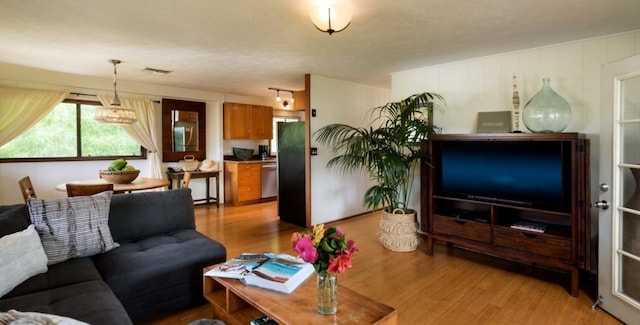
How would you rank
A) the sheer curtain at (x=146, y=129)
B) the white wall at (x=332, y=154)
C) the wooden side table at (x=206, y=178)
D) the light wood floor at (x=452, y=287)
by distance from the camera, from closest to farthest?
1. the light wood floor at (x=452, y=287)
2. the white wall at (x=332, y=154)
3. the sheer curtain at (x=146, y=129)
4. the wooden side table at (x=206, y=178)

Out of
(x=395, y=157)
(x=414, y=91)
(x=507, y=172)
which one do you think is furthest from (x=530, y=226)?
(x=414, y=91)

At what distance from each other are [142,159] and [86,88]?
1.37 meters

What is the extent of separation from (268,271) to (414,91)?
10.4 feet

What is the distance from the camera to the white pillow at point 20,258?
166 centimetres

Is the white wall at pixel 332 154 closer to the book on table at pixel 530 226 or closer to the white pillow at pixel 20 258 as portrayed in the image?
the book on table at pixel 530 226

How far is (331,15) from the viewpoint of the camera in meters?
2.16

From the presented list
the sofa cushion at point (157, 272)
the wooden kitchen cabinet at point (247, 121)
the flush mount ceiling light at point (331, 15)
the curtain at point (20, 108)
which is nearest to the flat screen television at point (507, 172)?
the flush mount ceiling light at point (331, 15)

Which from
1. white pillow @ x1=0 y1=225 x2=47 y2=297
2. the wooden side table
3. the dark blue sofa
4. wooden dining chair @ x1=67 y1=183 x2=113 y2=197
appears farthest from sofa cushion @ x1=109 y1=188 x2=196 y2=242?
the wooden side table

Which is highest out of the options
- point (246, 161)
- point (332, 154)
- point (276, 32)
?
point (276, 32)

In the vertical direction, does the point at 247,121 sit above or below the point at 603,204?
above

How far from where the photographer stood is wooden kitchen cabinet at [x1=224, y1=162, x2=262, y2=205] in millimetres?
6188

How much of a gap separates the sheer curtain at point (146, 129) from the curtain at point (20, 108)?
971 mm

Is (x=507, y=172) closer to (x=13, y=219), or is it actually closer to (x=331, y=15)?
(x=331, y=15)

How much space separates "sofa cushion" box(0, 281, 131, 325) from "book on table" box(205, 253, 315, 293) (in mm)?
521
